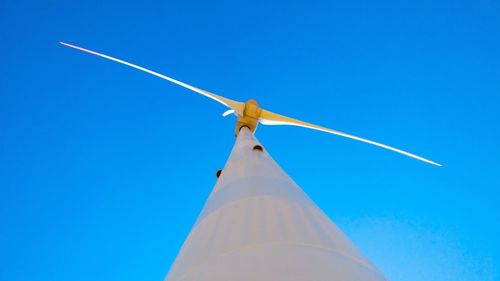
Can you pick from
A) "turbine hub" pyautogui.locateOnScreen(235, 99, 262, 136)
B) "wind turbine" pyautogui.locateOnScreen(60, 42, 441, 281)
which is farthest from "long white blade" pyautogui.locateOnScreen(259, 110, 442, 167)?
"wind turbine" pyautogui.locateOnScreen(60, 42, 441, 281)

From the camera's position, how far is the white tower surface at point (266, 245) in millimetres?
2146

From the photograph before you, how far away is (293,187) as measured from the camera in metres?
4.11

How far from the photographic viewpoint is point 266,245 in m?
2.43

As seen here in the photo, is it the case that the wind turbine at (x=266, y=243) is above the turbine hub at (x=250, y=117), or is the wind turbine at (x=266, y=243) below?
below

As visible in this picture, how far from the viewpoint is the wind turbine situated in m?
2.16

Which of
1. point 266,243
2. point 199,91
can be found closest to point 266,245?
point 266,243

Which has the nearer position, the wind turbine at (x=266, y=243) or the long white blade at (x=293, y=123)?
the wind turbine at (x=266, y=243)

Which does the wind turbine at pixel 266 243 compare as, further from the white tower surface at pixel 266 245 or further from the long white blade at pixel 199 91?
the long white blade at pixel 199 91

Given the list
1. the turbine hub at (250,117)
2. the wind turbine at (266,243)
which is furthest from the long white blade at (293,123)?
the wind turbine at (266,243)

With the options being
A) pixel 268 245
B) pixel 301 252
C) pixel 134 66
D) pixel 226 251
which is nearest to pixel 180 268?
pixel 226 251

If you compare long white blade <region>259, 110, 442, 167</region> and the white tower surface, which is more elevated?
long white blade <region>259, 110, 442, 167</region>

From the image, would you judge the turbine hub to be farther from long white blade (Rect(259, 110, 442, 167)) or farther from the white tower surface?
the white tower surface

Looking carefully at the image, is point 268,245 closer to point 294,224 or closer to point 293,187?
point 294,224

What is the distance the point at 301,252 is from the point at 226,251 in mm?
462
